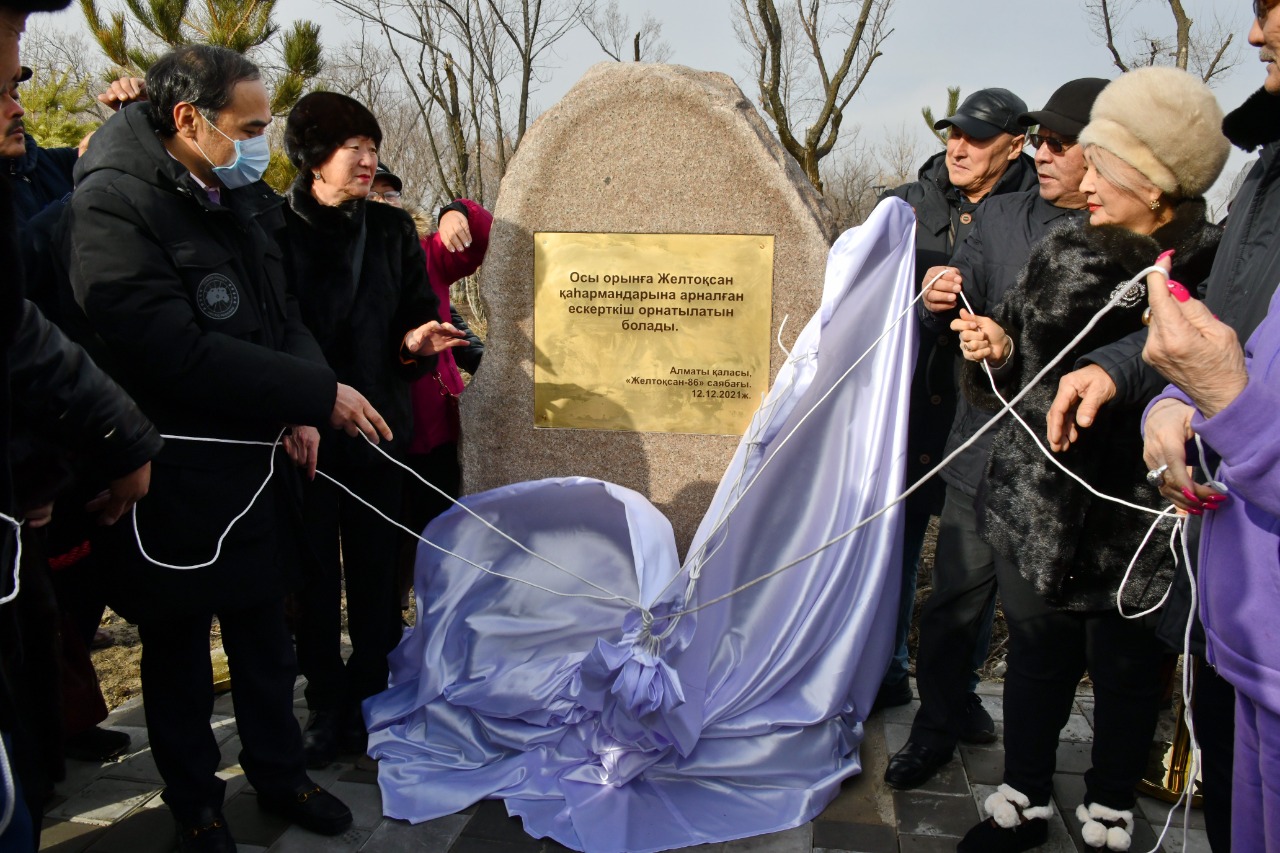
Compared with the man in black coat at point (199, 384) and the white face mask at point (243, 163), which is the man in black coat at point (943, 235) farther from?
the white face mask at point (243, 163)

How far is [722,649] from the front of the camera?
297 cm

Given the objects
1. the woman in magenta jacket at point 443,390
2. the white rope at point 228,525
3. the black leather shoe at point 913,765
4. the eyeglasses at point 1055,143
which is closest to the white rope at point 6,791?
the white rope at point 228,525

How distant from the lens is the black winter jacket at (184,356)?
87.8 inches

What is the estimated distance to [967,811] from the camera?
270 centimetres

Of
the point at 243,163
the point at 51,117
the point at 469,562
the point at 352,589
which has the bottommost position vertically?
the point at 352,589

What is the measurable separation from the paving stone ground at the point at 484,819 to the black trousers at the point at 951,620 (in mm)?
175

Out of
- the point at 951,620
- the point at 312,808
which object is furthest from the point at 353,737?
the point at 951,620

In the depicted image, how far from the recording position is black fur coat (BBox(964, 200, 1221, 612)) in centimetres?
220

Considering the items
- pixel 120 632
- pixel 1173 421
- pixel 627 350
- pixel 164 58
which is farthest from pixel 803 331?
pixel 120 632

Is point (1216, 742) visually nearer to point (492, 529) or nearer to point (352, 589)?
point (492, 529)

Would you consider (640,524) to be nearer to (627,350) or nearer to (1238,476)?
(627,350)

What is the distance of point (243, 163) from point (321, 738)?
172 centimetres

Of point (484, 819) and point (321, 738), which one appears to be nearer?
point (484, 819)

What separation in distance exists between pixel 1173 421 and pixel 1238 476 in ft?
1.12
